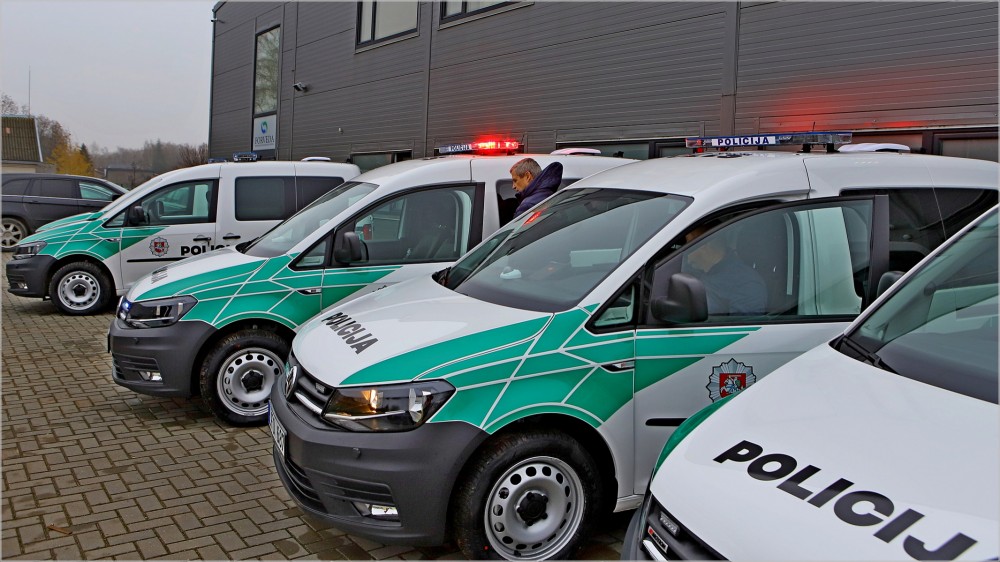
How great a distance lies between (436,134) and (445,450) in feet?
42.7

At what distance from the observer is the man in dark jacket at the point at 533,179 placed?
630cm

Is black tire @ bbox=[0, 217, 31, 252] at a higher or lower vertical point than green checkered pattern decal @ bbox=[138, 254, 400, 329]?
higher

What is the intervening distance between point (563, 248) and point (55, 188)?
1559 centimetres

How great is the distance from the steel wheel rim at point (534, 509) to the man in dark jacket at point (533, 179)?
294 cm

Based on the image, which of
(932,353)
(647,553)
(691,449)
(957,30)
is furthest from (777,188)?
(957,30)

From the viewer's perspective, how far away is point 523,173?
6.46 m

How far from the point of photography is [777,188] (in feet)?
13.5

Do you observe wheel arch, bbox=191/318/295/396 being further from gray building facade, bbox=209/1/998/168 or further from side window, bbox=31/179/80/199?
side window, bbox=31/179/80/199

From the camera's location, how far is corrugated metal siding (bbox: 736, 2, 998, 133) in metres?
7.85

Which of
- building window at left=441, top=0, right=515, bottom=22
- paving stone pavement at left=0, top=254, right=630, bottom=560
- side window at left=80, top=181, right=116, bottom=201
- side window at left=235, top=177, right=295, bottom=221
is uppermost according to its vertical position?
building window at left=441, top=0, right=515, bottom=22

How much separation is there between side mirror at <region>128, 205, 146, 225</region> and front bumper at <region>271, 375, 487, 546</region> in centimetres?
747

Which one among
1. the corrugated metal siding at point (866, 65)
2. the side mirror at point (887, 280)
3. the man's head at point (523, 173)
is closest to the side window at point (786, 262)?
the side mirror at point (887, 280)

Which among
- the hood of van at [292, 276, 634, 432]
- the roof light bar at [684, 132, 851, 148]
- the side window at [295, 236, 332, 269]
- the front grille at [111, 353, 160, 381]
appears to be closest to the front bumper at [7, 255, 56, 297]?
the front grille at [111, 353, 160, 381]

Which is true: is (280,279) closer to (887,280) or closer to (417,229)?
(417,229)
